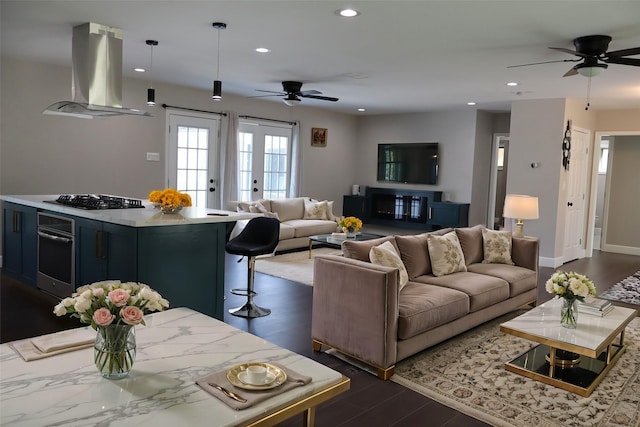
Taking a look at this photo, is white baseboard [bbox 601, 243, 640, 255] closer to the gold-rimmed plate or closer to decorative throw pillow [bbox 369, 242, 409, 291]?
decorative throw pillow [bbox 369, 242, 409, 291]

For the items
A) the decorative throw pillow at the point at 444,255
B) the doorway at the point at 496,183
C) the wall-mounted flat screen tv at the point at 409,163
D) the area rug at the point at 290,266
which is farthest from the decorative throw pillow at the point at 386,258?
the wall-mounted flat screen tv at the point at 409,163

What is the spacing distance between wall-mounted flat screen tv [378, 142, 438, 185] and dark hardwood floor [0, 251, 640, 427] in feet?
10.9

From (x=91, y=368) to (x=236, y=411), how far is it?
556 millimetres

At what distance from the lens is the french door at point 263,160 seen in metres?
8.92

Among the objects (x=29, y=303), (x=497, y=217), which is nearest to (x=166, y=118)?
(x=29, y=303)

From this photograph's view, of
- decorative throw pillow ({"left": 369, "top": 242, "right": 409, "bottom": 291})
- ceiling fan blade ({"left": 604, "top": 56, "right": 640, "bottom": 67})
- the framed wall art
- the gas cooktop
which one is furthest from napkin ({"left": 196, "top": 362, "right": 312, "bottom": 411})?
the framed wall art

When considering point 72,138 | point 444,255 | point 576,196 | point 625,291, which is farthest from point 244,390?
point 576,196

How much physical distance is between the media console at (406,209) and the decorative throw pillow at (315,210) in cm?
213

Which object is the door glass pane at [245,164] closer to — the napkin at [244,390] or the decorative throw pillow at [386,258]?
the decorative throw pillow at [386,258]

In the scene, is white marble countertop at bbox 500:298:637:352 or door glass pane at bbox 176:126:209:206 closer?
white marble countertop at bbox 500:298:637:352

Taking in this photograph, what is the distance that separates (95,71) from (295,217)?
15.0ft

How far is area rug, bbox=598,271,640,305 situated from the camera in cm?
564

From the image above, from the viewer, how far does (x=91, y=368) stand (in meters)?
1.59

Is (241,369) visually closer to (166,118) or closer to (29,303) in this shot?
(29,303)
